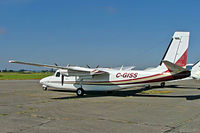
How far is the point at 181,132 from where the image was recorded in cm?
720

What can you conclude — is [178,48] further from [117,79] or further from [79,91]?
[79,91]

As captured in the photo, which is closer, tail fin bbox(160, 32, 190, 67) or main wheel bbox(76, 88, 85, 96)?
main wheel bbox(76, 88, 85, 96)

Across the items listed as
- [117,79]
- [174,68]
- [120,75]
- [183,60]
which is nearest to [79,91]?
[117,79]

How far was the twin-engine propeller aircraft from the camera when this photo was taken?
1773 centimetres

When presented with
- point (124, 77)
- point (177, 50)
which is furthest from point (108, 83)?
point (177, 50)

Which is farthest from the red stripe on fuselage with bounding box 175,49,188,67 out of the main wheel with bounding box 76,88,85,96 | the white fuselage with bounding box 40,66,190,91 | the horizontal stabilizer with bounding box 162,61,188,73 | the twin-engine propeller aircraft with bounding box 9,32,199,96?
the main wheel with bounding box 76,88,85,96

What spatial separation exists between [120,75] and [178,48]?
6.52 metres

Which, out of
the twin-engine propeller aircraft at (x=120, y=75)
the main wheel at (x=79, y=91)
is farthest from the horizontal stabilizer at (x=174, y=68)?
the main wheel at (x=79, y=91)

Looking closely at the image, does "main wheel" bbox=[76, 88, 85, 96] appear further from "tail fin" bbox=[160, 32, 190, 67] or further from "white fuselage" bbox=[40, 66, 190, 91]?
"tail fin" bbox=[160, 32, 190, 67]

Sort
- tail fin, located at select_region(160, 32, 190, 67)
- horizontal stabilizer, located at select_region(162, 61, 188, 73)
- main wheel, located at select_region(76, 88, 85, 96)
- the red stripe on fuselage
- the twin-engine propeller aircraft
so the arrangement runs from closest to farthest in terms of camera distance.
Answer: horizontal stabilizer, located at select_region(162, 61, 188, 73), the twin-engine propeller aircraft, the red stripe on fuselage, main wheel, located at select_region(76, 88, 85, 96), tail fin, located at select_region(160, 32, 190, 67)

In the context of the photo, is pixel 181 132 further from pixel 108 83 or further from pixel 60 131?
pixel 108 83

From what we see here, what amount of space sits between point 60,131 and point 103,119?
2521 millimetres

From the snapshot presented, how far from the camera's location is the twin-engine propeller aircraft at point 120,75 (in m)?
17.7

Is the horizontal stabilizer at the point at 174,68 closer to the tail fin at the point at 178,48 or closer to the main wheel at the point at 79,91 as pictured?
the tail fin at the point at 178,48
